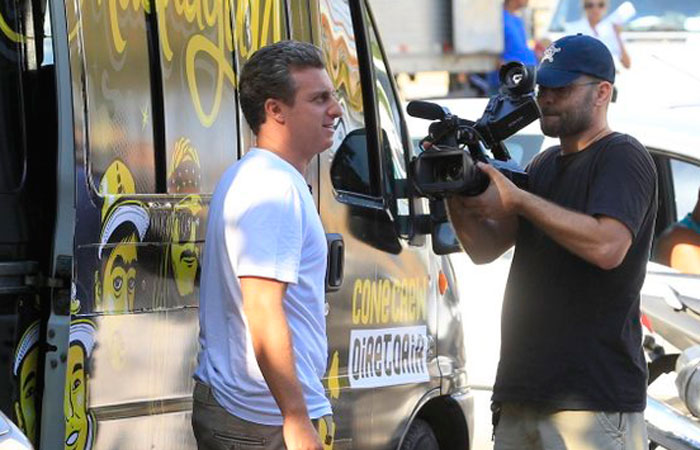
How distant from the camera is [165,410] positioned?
4195 millimetres

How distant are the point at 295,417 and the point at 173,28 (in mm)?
1347

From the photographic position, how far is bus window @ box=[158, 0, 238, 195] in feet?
14.2

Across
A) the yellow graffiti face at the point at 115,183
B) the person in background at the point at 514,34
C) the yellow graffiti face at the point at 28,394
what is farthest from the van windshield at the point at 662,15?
the yellow graffiti face at the point at 28,394

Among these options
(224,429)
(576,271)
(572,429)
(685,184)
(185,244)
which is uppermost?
(185,244)

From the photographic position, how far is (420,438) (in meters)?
5.68

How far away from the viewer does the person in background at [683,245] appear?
7.46 metres

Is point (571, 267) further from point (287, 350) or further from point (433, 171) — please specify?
point (287, 350)

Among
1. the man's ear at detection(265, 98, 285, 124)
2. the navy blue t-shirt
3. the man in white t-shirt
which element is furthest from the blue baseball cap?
the man's ear at detection(265, 98, 285, 124)

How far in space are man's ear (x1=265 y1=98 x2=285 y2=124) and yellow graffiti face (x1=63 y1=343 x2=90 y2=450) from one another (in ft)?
2.47

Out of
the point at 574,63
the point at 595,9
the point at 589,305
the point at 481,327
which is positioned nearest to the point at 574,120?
the point at 574,63

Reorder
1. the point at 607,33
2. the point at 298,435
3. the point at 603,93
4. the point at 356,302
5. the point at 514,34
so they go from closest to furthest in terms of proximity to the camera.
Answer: the point at 298,435
the point at 603,93
the point at 356,302
the point at 607,33
the point at 514,34

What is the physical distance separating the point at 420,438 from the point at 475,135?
165 centimetres

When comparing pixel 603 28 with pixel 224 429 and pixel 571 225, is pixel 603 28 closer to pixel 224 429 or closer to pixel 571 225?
pixel 571 225

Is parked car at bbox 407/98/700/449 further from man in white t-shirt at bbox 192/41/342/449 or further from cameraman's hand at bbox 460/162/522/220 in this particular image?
man in white t-shirt at bbox 192/41/342/449
